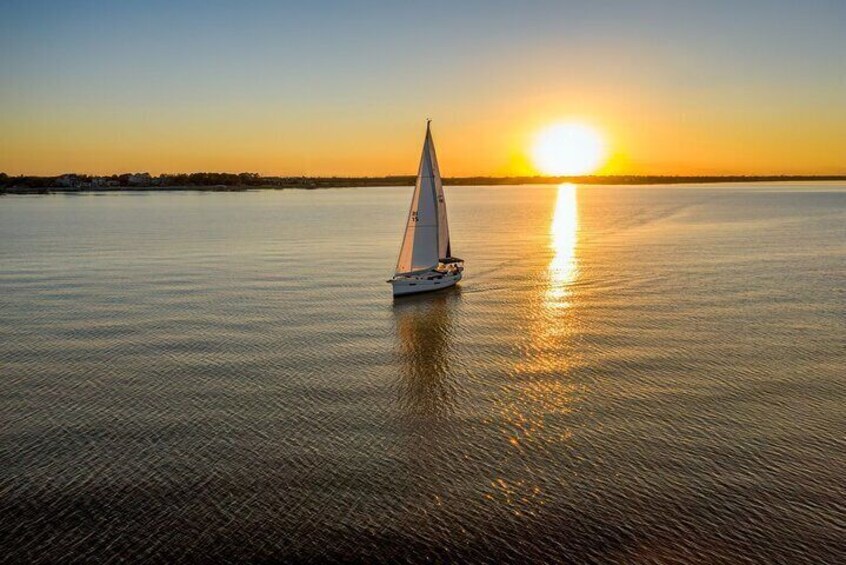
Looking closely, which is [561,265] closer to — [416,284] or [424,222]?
[424,222]

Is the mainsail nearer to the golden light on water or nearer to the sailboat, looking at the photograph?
the sailboat

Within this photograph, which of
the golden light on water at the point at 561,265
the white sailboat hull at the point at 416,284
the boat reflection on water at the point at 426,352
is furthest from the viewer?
the golden light on water at the point at 561,265

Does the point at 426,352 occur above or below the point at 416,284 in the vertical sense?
below

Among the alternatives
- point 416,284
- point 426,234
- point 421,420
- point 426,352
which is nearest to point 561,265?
point 426,234

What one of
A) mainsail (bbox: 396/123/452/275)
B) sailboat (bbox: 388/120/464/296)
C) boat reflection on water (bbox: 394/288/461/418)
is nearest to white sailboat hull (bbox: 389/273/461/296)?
sailboat (bbox: 388/120/464/296)

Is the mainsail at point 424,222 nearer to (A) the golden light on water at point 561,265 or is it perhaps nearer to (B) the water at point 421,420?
(B) the water at point 421,420

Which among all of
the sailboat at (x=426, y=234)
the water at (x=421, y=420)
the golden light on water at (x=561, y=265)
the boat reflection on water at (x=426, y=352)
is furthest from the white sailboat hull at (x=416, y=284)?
the golden light on water at (x=561, y=265)
